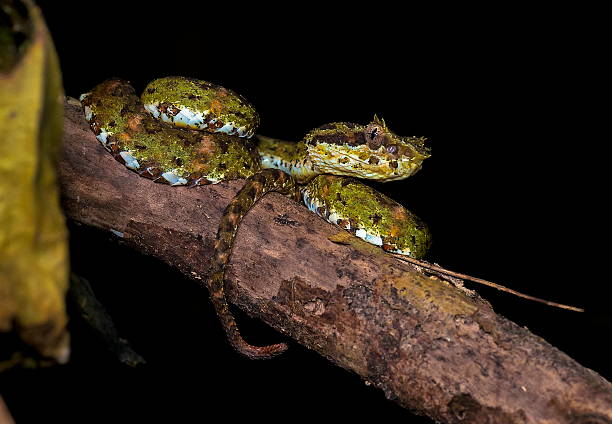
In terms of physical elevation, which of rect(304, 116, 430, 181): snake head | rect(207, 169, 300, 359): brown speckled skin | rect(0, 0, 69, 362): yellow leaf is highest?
rect(0, 0, 69, 362): yellow leaf

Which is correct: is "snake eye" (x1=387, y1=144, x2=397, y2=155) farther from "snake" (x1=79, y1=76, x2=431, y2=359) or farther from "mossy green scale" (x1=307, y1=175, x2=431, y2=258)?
"mossy green scale" (x1=307, y1=175, x2=431, y2=258)

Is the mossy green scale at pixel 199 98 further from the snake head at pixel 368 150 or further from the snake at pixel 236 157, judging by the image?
the snake head at pixel 368 150

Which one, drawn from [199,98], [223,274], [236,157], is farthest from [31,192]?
[199,98]

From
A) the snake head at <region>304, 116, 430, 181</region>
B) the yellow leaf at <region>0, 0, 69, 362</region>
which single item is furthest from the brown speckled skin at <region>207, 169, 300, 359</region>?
the yellow leaf at <region>0, 0, 69, 362</region>

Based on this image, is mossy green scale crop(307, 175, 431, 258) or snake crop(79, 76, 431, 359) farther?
mossy green scale crop(307, 175, 431, 258)

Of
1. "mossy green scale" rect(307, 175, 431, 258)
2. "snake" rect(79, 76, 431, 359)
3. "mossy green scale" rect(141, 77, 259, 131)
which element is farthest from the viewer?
"mossy green scale" rect(307, 175, 431, 258)

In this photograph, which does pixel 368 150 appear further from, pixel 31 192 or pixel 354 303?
pixel 31 192

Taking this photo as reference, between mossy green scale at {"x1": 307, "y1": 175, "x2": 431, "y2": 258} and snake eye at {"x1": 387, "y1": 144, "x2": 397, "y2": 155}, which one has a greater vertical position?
snake eye at {"x1": 387, "y1": 144, "x2": 397, "y2": 155}
